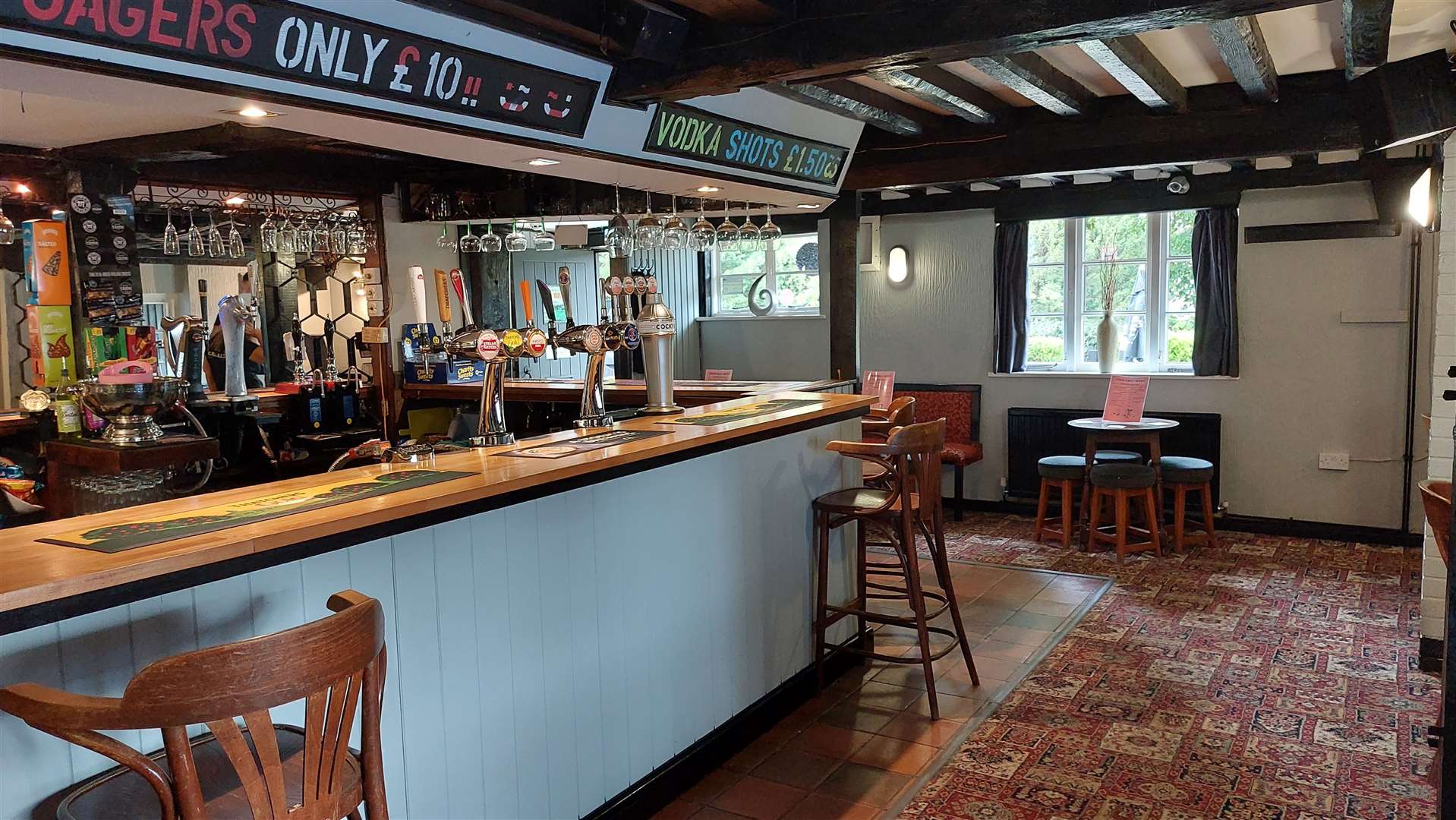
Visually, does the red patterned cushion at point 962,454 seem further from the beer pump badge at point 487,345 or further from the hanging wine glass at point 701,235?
the beer pump badge at point 487,345

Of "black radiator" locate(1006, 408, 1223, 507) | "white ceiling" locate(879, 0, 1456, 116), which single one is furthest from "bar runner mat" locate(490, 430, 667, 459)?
"black radiator" locate(1006, 408, 1223, 507)

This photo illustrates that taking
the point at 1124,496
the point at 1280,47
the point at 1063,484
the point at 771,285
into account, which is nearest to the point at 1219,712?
the point at 1124,496

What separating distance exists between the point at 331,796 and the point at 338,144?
4426 mm

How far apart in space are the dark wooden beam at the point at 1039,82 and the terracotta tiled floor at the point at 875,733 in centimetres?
244

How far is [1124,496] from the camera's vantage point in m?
6.27

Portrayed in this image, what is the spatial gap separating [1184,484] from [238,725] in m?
6.10

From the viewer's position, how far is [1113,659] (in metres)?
4.48

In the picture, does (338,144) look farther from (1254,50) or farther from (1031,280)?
(1031,280)

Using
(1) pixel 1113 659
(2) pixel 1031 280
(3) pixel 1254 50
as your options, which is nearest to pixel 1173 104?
(3) pixel 1254 50

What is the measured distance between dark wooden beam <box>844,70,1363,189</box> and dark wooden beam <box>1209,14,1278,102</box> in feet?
0.75

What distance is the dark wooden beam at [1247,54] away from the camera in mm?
3537

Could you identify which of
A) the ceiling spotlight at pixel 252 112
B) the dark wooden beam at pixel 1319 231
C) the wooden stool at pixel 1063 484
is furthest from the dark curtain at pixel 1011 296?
the ceiling spotlight at pixel 252 112

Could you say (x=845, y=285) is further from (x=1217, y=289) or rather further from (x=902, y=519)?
(x=1217, y=289)

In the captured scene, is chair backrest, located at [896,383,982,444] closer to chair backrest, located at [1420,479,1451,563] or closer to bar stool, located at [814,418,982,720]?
bar stool, located at [814,418,982,720]
